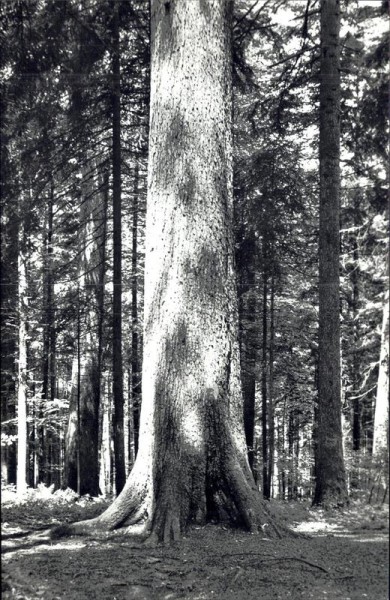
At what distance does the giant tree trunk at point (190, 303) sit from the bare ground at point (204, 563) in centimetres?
46

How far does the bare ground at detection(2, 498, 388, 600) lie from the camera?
2885 mm

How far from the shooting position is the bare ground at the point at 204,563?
288 cm

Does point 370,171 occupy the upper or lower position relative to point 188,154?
lower

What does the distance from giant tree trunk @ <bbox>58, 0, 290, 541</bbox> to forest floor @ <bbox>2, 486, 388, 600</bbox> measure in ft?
1.51

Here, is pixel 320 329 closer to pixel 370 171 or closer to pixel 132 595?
pixel 370 171

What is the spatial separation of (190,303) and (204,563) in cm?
230

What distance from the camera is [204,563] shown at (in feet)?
13.5

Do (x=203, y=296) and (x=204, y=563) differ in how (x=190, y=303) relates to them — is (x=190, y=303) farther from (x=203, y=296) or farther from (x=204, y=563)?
(x=204, y=563)

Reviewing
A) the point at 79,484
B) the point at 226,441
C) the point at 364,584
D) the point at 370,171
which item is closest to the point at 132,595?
the point at 364,584

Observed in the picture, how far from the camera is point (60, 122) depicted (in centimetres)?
1015

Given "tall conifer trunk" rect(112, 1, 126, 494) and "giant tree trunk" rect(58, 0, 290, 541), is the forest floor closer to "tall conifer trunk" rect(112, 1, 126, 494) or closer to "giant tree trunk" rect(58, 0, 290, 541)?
"giant tree trunk" rect(58, 0, 290, 541)

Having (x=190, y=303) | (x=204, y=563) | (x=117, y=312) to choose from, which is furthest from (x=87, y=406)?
(x=204, y=563)

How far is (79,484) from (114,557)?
7834mm

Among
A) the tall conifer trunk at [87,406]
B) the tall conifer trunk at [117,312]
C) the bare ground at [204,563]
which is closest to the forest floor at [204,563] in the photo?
the bare ground at [204,563]
